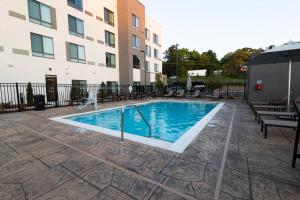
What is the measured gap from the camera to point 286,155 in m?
3.21

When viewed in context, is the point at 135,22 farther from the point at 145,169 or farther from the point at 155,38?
the point at 145,169

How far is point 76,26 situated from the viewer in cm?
1568

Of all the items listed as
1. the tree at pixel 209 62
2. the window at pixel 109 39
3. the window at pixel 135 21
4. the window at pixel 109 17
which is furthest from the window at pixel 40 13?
the tree at pixel 209 62

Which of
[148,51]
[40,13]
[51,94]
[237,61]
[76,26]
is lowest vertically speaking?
[51,94]

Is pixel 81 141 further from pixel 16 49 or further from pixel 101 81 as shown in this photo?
pixel 101 81

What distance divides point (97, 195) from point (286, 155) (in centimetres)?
363

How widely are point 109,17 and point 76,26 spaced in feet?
18.3

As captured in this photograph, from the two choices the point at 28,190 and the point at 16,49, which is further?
the point at 16,49

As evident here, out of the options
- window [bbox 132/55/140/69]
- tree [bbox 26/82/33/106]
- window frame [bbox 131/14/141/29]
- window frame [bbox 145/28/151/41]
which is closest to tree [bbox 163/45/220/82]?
window frame [bbox 145/28/151/41]

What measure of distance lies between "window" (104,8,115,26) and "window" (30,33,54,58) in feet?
26.7

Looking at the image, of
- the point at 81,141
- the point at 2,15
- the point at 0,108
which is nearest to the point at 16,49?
the point at 2,15

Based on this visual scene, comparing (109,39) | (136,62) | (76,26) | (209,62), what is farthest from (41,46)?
(209,62)

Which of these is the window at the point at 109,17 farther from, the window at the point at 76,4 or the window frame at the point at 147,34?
the window frame at the point at 147,34

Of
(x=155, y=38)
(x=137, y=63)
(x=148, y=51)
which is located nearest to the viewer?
(x=137, y=63)
